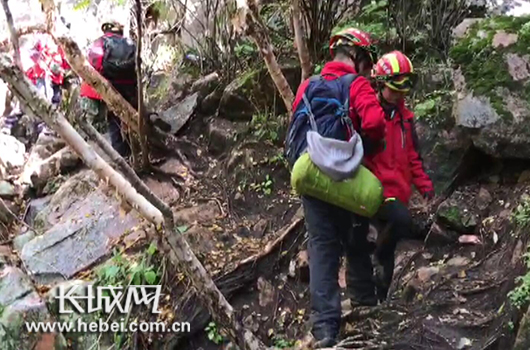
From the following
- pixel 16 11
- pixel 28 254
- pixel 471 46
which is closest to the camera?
pixel 471 46

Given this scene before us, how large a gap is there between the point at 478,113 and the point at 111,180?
→ 297 centimetres

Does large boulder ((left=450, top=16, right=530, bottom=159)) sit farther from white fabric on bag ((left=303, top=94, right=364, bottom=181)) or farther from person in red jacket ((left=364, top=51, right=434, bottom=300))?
white fabric on bag ((left=303, top=94, right=364, bottom=181))

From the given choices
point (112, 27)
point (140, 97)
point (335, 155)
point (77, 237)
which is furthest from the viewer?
point (112, 27)

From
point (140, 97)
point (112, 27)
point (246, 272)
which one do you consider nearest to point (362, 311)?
point (246, 272)

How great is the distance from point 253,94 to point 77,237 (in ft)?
8.60

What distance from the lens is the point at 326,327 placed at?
367 centimetres

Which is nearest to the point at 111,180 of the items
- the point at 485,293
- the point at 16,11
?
the point at 485,293

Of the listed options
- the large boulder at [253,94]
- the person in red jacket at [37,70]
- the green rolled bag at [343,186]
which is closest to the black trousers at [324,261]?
the green rolled bag at [343,186]

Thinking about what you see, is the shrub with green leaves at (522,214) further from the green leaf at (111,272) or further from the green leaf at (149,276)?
the green leaf at (111,272)

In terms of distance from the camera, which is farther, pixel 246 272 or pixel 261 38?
pixel 246 272

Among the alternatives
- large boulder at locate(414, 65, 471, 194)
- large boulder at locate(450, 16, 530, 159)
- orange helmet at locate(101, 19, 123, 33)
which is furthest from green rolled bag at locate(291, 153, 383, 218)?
orange helmet at locate(101, 19, 123, 33)

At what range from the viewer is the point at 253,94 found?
23.1 feet

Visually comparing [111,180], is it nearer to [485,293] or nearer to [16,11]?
[485,293]

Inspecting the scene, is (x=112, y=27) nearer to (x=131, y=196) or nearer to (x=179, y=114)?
(x=179, y=114)
